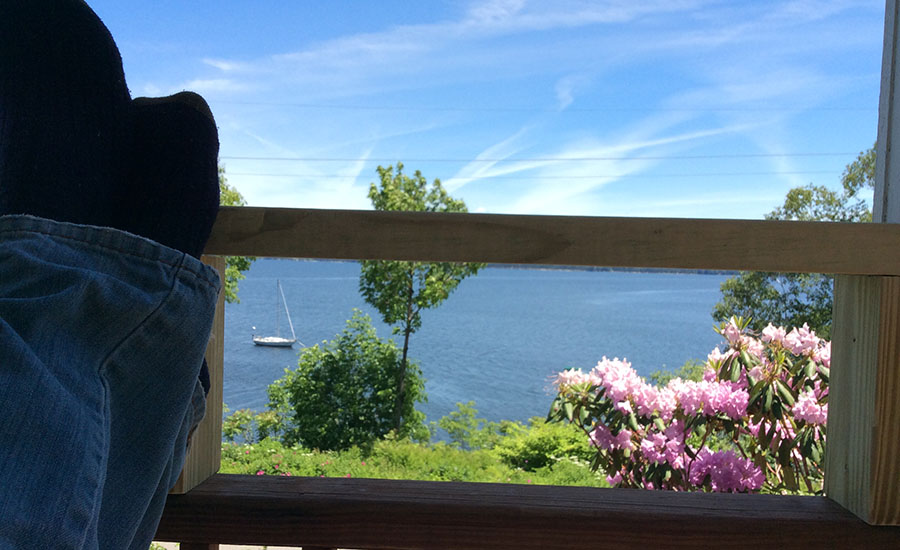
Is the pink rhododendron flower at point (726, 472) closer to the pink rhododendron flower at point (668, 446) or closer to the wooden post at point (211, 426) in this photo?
the pink rhododendron flower at point (668, 446)

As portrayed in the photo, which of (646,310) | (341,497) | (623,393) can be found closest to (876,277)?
(341,497)

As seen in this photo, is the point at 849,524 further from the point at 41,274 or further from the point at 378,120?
the point at 378,120

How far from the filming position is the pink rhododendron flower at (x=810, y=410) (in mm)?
1607

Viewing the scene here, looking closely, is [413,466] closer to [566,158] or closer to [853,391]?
[853,391]

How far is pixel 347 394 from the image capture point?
8.58 metres

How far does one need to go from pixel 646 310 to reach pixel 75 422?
37369 millimetres

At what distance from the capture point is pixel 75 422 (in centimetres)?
36

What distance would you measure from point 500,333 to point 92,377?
1049 inches

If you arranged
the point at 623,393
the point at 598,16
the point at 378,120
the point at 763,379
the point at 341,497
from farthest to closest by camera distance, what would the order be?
the point at 378,120
the point at 598,16
the point at 623,393
the point at 763,379
the point at 341,497

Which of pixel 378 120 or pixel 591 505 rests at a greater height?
pixel 378 120

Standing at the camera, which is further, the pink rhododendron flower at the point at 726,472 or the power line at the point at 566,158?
the power line at the point at 566,158

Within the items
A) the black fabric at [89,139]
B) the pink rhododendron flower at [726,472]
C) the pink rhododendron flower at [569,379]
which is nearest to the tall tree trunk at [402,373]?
the pink rhododendron flower at [569,379]

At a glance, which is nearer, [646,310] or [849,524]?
[849,524]

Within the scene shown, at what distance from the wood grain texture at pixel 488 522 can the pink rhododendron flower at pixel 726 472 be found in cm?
115
